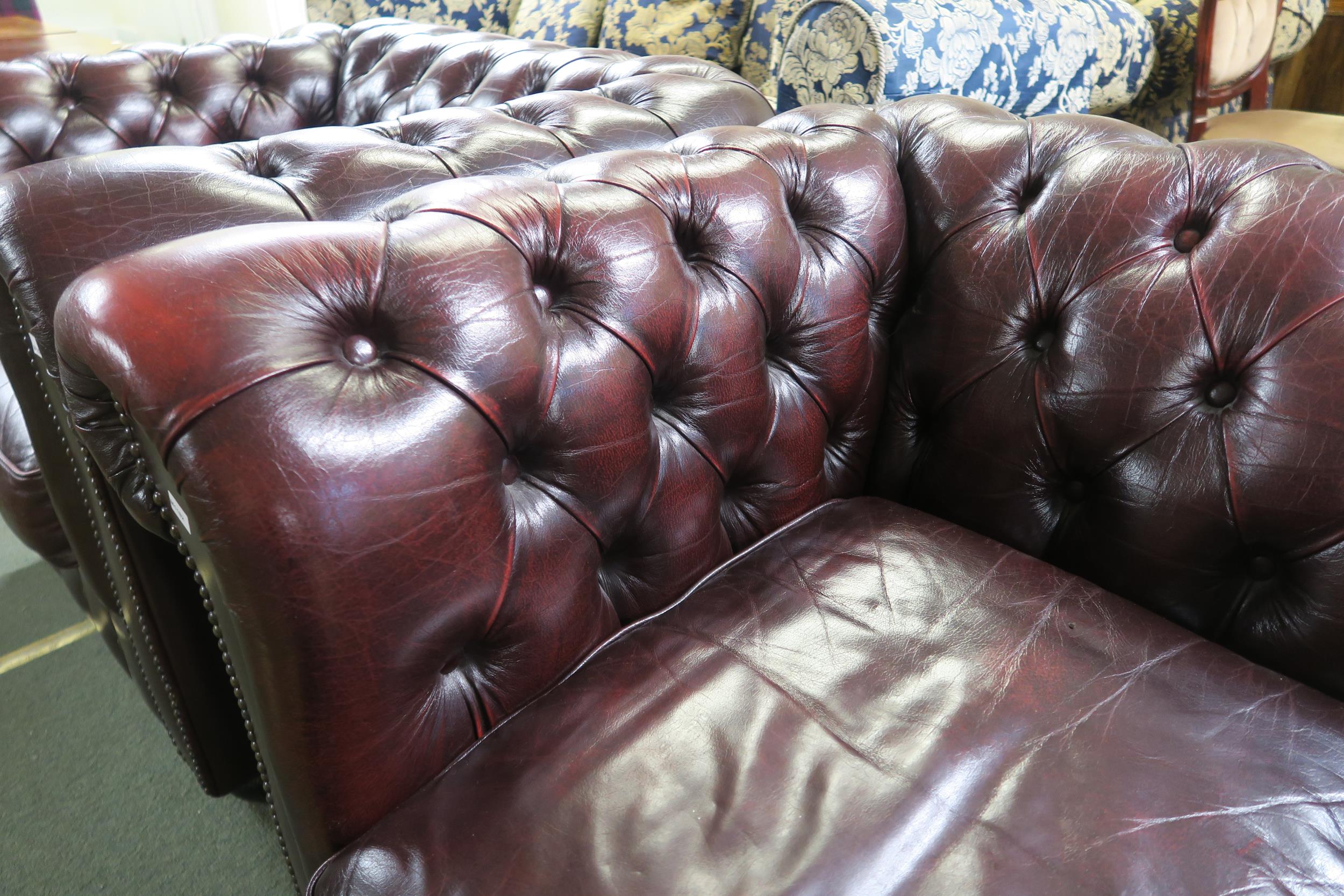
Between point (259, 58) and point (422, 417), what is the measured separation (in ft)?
5.17

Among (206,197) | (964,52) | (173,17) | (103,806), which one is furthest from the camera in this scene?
(173,17)

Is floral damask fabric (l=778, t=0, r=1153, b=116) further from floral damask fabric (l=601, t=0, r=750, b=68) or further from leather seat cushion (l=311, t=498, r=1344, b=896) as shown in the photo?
leather seat cushion (l=311, t=498, r=1344, b=896)

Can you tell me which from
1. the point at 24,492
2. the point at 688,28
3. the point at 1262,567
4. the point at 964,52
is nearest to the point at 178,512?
the point at 24,492

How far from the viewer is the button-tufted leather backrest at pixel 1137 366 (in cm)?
64

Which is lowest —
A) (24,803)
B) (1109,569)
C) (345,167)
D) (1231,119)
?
(24,803)

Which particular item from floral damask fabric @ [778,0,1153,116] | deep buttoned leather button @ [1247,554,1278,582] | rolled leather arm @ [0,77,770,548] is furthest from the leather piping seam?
floral damask fabric @ [778,0,1153,116]

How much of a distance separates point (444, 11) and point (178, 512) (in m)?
2.10

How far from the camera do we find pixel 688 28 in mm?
1577

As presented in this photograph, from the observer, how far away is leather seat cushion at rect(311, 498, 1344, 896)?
496 mm

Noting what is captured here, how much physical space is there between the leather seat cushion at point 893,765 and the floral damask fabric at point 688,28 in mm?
1239

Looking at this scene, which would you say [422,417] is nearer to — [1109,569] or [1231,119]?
[1109,569]

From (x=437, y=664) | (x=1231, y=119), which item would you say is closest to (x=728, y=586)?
(x=437, y=664)

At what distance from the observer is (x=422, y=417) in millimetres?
495

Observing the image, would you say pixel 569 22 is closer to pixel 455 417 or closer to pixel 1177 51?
pixel 1177 51
